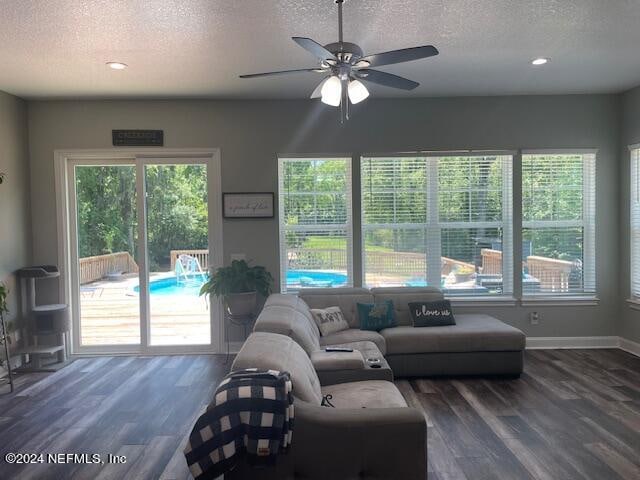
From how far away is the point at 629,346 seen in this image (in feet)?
15.9

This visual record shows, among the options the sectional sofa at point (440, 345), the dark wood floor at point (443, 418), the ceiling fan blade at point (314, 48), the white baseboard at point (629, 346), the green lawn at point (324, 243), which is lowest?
the dark wood floor at point (443, 418)

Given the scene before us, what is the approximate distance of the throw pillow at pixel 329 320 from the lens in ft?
13.8

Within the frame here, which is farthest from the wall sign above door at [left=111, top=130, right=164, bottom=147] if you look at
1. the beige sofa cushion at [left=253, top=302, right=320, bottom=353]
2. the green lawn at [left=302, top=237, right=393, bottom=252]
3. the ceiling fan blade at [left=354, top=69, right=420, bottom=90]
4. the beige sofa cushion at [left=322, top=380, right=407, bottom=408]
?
the beige sofa cushion at [left=322, top=380, right=407, bottom=408]

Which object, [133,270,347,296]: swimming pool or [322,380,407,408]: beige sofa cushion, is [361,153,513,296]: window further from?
[322,380,407,408]: beige sofa cushion

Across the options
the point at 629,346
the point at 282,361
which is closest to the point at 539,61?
the point at 629,346

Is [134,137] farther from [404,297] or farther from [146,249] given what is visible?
[404,297]

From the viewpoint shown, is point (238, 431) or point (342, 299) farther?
point (342, 299)

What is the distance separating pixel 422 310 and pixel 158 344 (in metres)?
3.04

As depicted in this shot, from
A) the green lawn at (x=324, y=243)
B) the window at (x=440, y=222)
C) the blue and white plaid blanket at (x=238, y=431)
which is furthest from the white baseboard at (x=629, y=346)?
the blue and white plaid blanket at (x=238, y=431)

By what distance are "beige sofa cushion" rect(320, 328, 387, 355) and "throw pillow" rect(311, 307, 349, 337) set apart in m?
0.06

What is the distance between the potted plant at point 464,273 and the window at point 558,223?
2.04 ft

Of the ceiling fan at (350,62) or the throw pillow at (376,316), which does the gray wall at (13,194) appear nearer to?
the ceiling fan at (350,62)

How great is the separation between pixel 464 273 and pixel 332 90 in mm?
3257

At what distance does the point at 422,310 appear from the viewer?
175 inches
